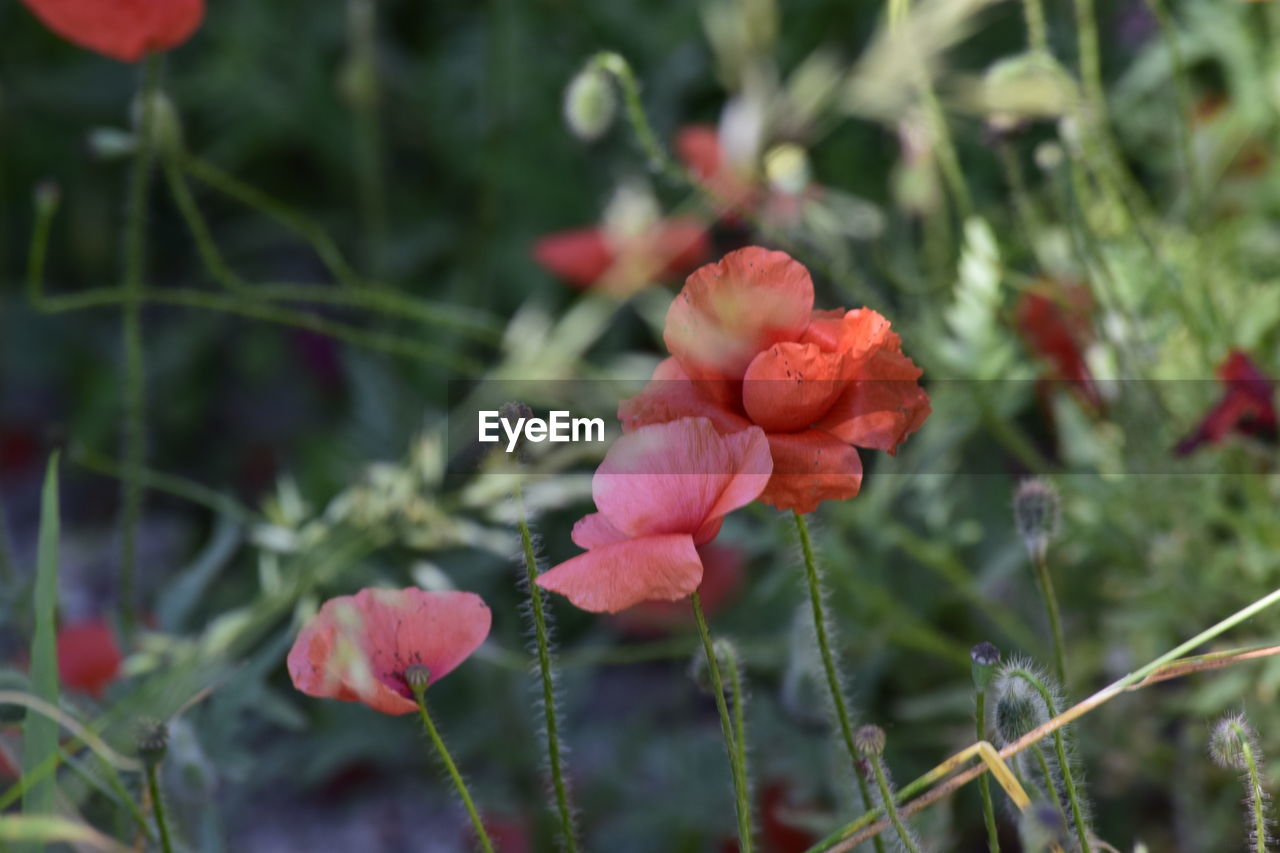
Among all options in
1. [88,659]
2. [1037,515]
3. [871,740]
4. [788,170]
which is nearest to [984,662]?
[871,740]

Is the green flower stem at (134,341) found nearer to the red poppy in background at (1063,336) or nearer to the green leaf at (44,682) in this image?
the green leaf at (44,682)

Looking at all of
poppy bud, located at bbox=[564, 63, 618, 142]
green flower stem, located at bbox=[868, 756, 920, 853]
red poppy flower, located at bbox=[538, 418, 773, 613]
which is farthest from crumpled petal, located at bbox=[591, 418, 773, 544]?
poppy bud, located at bbox=[564, 63, 618, 142]

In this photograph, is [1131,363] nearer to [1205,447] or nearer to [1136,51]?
[1205,447]

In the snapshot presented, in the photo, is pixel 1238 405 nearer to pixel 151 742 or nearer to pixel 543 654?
pixel 543 654

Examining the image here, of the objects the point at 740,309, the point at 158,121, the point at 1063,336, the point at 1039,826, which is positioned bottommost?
the point at 1039,826

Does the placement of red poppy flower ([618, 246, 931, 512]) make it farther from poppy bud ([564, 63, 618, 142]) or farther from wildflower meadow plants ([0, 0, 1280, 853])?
poppy bud ([564, 63, 618, 142])

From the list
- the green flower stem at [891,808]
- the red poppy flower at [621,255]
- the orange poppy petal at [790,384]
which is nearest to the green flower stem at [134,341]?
the red poppy flower at [621,255]

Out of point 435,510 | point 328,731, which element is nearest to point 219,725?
point 435,510
